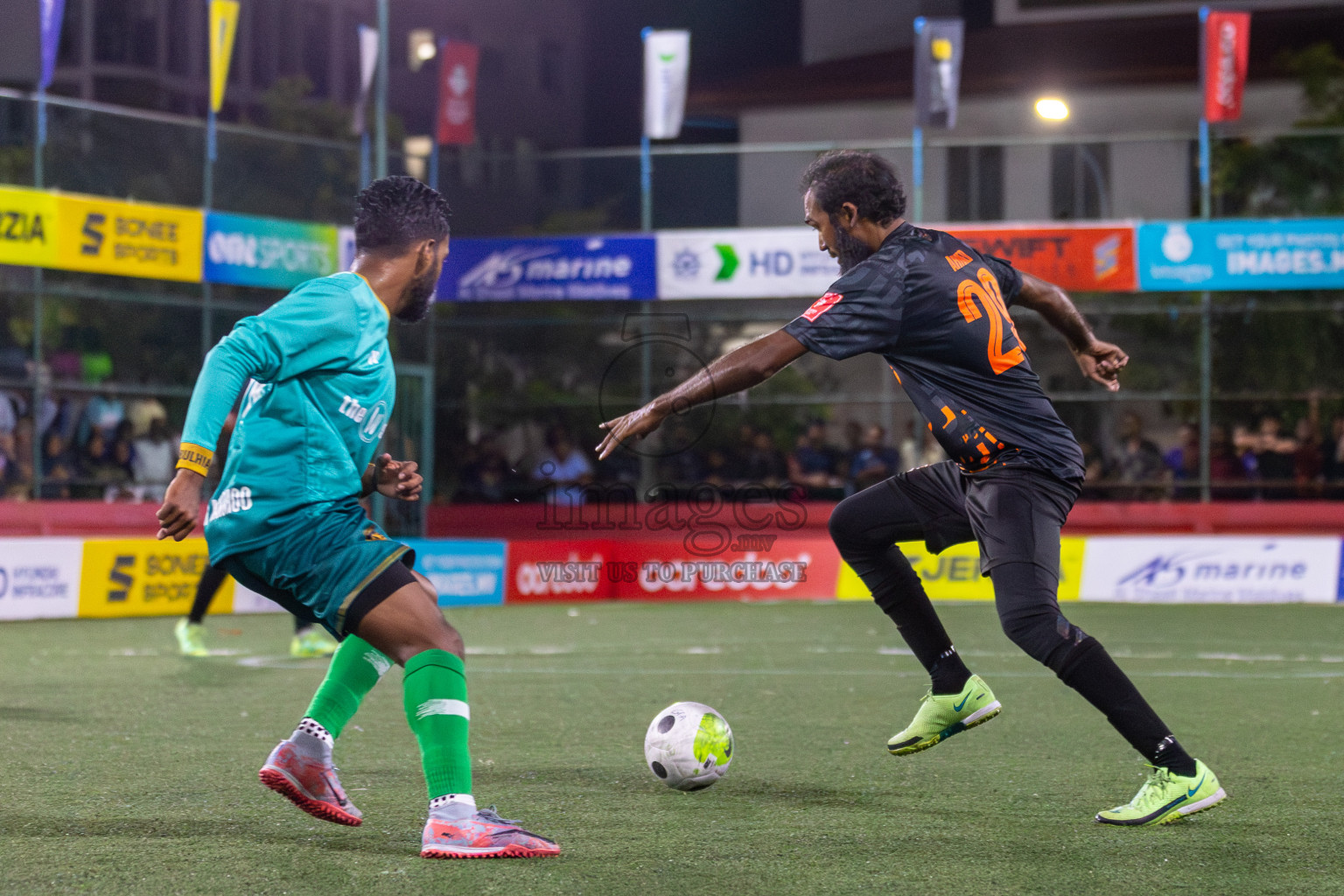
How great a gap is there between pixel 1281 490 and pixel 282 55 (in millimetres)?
34212

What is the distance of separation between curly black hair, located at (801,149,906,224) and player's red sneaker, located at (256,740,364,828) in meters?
2.42

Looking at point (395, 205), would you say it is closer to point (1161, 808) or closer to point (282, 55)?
point (1161, 808)

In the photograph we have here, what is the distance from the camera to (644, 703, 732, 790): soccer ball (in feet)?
16.6

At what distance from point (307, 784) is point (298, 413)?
3.51 ft

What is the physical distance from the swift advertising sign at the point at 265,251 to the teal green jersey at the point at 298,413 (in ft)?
50.6

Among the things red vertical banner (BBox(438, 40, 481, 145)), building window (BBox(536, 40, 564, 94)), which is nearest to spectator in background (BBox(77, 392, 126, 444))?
red vertical banner (BBox(438, 40, 481, 145))

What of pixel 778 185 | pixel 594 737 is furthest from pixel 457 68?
pixel 594 737

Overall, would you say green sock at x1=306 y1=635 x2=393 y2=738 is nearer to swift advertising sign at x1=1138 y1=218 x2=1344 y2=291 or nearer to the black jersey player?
the black jersey player

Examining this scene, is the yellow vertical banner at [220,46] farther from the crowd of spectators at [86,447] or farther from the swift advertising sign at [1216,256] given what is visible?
the swift advertising sign at [1216,256]

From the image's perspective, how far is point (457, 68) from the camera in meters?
22.1

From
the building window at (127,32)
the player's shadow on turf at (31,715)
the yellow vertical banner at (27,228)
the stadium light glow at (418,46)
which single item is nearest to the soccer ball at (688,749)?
the player's shadow on turf at (31,715)

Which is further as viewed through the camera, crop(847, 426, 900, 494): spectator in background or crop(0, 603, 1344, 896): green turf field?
crop(847, 426, 900, 494): spectator in background

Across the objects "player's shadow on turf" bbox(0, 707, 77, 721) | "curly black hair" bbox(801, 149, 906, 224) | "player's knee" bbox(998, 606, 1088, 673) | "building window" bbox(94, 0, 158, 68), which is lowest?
"player's shadow on turf" bbox(0, 707, 77, 721)

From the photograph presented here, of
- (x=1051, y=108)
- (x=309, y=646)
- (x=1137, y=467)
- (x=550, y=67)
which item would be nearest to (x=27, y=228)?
(x=309, y=646)
